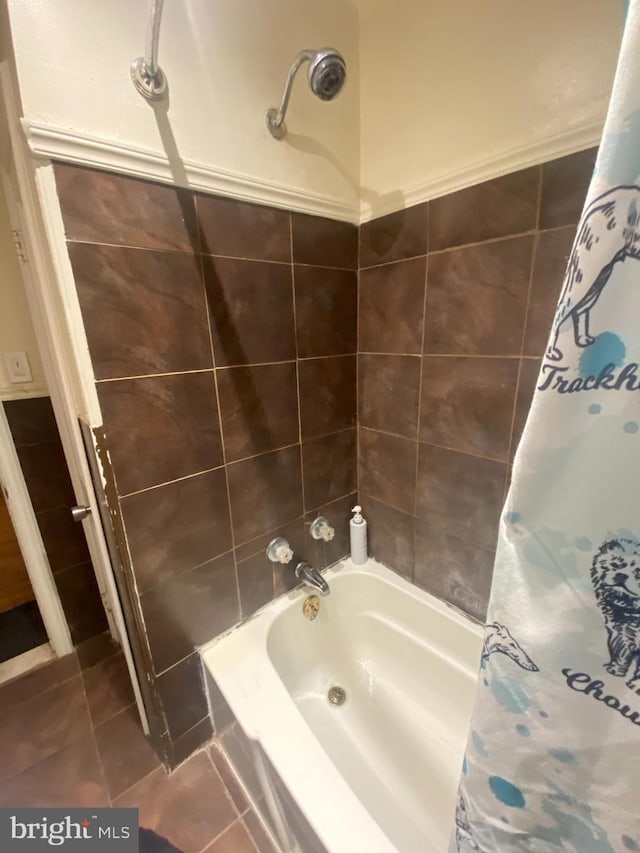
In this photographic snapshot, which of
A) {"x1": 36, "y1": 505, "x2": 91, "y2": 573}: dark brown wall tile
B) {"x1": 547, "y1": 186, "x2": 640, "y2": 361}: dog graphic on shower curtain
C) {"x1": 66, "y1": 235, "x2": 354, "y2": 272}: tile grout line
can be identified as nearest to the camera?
{"x1": 547, "y1": 186, "x2": 640, "y2": 361}: dog graphic on shower curtain

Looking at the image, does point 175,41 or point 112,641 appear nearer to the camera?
point 175,41

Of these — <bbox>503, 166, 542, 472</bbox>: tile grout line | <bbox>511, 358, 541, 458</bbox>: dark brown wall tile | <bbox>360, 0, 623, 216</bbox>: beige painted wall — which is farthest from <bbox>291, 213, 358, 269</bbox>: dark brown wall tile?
<bbox>511, 358, 541, 458</bbox>: dark brown wall tile

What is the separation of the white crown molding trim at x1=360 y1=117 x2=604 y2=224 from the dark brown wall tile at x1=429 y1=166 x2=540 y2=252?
0.02m

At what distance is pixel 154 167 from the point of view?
0.77 metres

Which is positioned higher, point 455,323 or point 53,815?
point 455,323

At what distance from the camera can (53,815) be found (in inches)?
38.0

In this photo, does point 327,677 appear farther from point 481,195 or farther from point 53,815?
point 481,195

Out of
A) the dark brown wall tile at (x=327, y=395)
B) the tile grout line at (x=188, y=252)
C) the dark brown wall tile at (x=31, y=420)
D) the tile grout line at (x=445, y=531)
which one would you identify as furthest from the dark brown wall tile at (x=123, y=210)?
the tile grout line at (x=445, y=531)

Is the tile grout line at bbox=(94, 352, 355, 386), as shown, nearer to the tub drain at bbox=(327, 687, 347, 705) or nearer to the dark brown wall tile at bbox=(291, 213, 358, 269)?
the dark brown wall tile at bbox=(291, 213, 358, 269)

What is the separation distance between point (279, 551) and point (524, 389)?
916 mm

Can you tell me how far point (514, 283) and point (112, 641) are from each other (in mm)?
2138

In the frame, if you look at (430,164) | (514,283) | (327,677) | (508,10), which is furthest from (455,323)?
(327,677)

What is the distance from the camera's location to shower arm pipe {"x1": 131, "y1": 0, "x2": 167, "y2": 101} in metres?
0.66

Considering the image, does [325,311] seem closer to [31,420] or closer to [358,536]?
[358,536]
